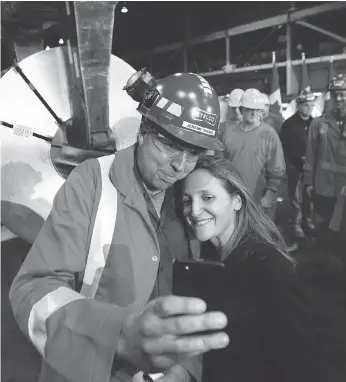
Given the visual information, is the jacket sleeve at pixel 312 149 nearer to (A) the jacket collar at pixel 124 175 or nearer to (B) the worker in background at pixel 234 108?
(B) the worker in background at pixel 234 108

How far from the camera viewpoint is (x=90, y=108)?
6.70 feet

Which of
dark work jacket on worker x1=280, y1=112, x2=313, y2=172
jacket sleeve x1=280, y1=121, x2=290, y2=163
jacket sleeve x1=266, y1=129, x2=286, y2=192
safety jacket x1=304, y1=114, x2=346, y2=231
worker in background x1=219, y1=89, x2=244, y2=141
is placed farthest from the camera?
worker in background x1=219, y1=89, x2=244, y2=141

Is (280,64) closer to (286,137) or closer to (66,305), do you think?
(286,137)

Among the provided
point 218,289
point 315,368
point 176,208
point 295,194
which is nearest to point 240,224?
point 176,208

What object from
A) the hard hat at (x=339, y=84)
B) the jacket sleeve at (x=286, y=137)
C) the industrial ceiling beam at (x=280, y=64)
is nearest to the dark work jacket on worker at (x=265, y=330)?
the hard hat at (x=339, y=84)

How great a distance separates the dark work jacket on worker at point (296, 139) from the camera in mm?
5344

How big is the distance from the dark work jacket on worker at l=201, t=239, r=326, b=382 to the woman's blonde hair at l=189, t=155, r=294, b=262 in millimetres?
286

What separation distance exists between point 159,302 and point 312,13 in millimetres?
9058

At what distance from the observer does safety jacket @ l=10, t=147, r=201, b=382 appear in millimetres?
702

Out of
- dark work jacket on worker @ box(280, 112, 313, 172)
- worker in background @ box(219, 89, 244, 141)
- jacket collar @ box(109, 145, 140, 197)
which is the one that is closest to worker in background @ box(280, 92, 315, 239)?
dark work jacket on worker @ box(280, 112, 313, 172)

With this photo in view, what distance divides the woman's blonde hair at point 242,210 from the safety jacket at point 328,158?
96.2 inches

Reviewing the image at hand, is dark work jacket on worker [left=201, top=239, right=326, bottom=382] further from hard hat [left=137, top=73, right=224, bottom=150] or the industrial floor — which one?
hard hat [left=137, top=73, right=224, bottom=150]

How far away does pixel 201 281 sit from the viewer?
1.23 metres

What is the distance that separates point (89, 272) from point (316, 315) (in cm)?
75
